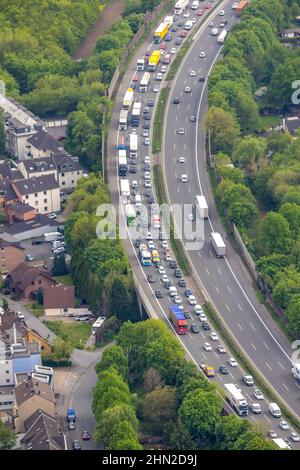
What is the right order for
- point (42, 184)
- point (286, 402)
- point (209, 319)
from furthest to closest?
point (42, 184), point (209, 319), point (286, 402)

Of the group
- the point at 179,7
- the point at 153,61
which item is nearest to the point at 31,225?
the point at 153,61

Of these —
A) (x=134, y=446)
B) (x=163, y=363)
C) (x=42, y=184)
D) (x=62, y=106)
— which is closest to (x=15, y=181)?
(x=42, y=184)

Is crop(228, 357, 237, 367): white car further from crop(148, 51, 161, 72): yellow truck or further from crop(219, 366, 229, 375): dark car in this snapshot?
crop(148, 51, 161, 72): yellow truck

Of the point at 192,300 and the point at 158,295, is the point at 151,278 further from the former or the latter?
the point at 192,300

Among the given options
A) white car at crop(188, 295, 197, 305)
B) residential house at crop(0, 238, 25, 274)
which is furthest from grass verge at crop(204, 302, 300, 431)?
residential house at crop(0, 238, 25, 274)

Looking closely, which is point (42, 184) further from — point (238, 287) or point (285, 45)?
point (285, 45)

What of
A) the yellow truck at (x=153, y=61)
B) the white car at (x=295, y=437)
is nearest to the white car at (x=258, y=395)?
the white car at (x=295, y=437)

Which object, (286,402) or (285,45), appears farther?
(285,45)

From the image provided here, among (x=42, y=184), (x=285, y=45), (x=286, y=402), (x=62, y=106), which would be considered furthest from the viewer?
(x=285, y=45)
